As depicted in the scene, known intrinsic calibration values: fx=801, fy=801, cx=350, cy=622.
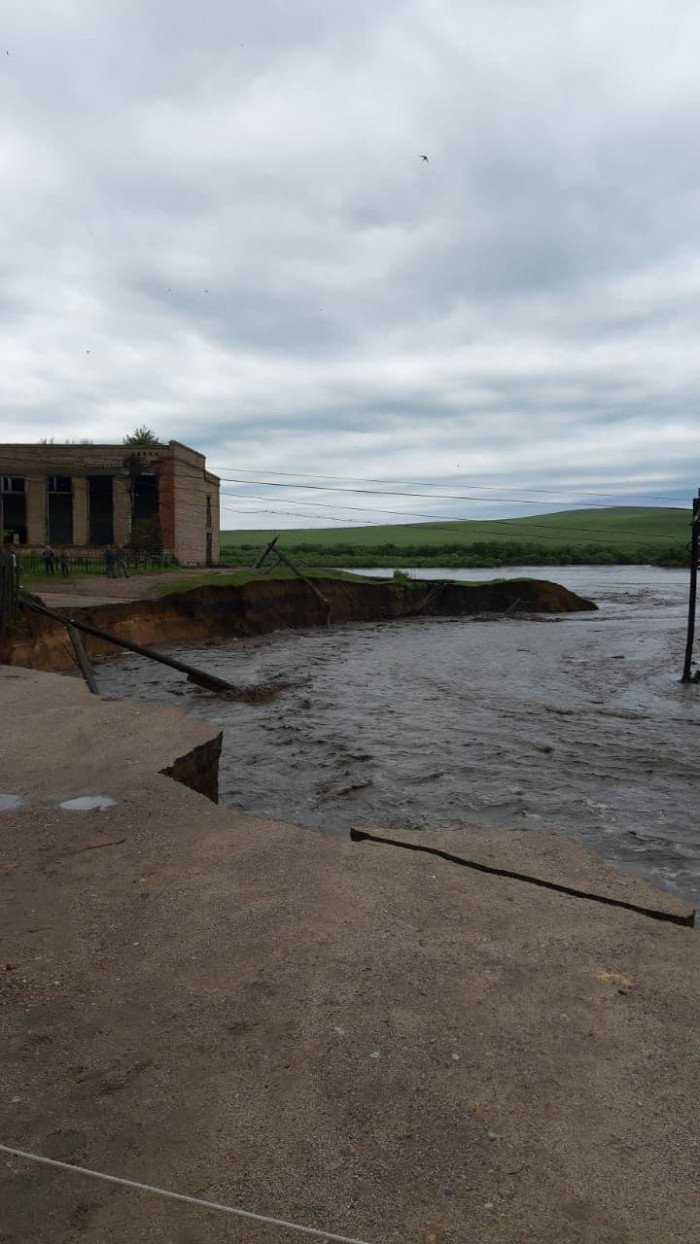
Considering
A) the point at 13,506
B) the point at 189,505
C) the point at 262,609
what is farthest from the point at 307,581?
the point at 13,506

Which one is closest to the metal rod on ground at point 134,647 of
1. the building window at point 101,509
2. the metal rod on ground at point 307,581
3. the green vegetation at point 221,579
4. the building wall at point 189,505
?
the green vegetation at point 221,579

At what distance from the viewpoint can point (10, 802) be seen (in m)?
5.59

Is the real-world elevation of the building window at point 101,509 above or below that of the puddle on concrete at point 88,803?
above

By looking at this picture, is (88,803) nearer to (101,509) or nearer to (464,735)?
(464,735)

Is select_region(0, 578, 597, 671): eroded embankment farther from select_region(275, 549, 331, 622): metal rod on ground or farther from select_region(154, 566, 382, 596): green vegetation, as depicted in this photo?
select_region(154, 566, 382, 596): green vegetation

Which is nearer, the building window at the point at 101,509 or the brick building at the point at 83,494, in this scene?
the brick building at the point at 83,494

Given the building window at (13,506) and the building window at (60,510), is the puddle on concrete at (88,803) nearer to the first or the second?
the building window at (60,510)

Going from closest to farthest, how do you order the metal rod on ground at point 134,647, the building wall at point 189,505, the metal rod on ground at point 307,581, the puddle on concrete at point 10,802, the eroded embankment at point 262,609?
the puddle on concrete at point 10,802
the metal rod on ground at point 134,647
the eroded embankment at point 262,609
the metal rod on ground at point 307,581
the building wall at point 189,505

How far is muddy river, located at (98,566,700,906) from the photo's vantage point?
810 centimetres

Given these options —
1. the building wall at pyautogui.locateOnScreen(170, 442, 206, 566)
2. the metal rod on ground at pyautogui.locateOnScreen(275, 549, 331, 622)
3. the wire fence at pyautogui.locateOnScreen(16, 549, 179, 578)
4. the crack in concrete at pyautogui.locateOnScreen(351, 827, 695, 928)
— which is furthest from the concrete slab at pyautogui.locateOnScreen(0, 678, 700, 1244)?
the building wall at pyautogui.locateOnScreen(170, 442, 206, 566)

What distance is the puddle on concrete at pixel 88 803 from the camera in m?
5.46

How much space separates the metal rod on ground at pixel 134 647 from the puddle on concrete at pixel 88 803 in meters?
6.19

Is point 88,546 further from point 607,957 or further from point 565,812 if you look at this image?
point 607,957

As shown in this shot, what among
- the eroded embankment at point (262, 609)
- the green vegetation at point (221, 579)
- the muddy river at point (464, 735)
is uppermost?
the green vegetation at point (221, 579)
